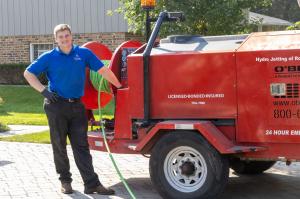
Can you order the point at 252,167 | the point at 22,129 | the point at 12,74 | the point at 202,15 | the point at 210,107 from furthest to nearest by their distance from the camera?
the point at 12,74 < the point at 202,15 < the point at 22,129 < the point at 252,167 < the point at 210,107

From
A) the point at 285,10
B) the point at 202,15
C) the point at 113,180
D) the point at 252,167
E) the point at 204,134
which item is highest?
A: the point at 285,10

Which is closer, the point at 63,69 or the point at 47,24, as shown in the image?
the point at 63,69

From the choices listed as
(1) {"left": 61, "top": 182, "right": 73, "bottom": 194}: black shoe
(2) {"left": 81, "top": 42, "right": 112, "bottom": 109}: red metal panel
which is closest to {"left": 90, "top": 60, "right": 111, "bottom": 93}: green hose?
(2) {"left": 81, "top": 42, "right": 112, "bottom": 109}: red metal panel

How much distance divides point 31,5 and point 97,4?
356 cm

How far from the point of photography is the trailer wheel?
261 inches

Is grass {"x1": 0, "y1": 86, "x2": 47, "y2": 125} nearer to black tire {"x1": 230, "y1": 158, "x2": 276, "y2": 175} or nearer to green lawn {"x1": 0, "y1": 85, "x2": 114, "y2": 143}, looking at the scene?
green lawn {"x1": 0, "y1": 85, "x2": 114, "y2": 143}

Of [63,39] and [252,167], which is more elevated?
[63,39]

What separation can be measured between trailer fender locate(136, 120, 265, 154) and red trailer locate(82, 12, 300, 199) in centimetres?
1

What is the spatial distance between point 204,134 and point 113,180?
7.09ft

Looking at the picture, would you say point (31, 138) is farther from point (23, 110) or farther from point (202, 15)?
point (23, 110)

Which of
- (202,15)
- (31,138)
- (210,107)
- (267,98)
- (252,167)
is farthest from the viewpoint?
(202,15)

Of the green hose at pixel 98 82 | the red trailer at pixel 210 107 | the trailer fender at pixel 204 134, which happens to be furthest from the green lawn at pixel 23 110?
the trailer fender at pixel 204 134

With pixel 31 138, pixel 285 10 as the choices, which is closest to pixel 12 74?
pixel 31 138

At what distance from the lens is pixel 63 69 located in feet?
23.8
